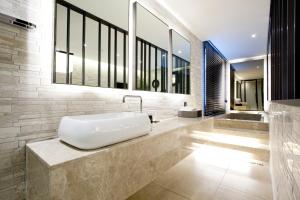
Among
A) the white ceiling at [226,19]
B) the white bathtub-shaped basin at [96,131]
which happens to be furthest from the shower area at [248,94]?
the white bathtub-shaped basin at [96,131]

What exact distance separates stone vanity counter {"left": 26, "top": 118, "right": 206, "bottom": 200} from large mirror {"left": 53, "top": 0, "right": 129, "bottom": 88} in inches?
24.7

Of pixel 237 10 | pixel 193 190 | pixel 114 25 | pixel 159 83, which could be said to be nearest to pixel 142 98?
pixel 159 83

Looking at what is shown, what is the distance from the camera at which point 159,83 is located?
233 centimetres

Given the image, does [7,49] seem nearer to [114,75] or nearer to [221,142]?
[114,75]

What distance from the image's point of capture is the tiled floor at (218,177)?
58.8 inches

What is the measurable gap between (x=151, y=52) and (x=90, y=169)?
5.82 ft

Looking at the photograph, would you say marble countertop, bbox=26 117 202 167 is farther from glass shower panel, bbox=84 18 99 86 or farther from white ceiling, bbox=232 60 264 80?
white ceiling, bbox=232 60 264 80

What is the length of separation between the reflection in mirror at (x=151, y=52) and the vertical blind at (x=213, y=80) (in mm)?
1716

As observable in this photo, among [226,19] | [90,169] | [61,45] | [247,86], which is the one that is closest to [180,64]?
[226,19]

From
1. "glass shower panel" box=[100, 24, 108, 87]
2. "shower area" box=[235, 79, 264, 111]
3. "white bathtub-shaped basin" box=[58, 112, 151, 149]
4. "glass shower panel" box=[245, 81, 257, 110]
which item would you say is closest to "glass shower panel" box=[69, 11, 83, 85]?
"glass shower panel" box=[100, 24, 108, 87]

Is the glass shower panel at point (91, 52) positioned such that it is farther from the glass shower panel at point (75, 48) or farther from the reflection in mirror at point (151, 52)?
the reflection in mirror at point (151, 52)

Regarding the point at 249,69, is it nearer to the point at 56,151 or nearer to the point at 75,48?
the point at 75,48

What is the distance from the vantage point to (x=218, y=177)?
71.3 inches

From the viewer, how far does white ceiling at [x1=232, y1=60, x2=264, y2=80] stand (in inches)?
186
